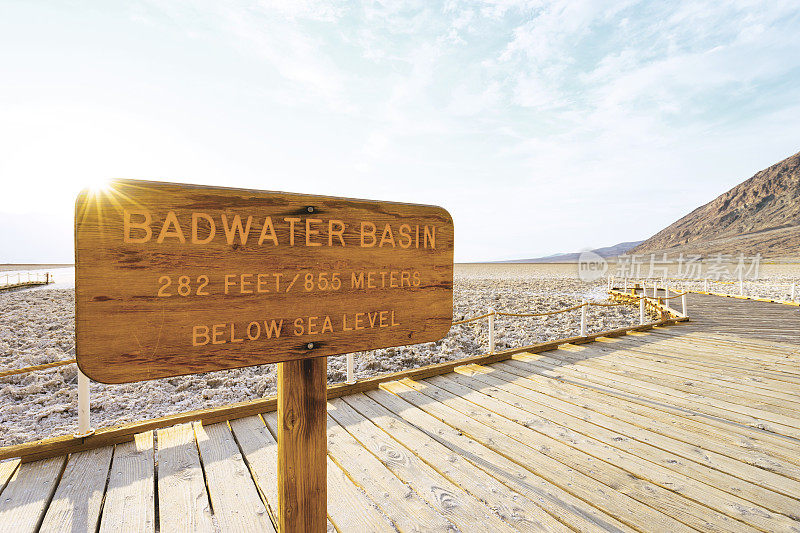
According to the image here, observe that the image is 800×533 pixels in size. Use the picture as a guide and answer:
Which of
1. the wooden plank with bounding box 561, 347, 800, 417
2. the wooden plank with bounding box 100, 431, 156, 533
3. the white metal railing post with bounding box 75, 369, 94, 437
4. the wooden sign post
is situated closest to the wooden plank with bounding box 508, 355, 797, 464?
the wooden plank with bounding box 561, 347, 800, 417

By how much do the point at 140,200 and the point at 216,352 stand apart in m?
0.56

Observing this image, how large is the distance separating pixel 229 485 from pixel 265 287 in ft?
6.82

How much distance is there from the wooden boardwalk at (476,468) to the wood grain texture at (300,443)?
91 cm

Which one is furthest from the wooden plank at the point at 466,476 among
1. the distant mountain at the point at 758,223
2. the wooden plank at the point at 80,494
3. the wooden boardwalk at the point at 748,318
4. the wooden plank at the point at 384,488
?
the distant mountain at the point at 758,223

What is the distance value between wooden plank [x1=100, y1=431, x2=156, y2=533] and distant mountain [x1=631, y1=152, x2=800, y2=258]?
16404cm

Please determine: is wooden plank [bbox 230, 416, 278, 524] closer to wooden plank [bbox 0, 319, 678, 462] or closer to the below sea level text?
wooden plank [bbox 0, 319, 678, 462]

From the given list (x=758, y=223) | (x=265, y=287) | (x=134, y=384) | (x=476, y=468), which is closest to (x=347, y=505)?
(x=476, y=468)

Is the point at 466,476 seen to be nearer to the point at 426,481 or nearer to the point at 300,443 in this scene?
the point at 426,481

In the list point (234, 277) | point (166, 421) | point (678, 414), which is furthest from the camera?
point (678, 414)

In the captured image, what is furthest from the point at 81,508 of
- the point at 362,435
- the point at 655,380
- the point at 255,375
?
the point at 655,380

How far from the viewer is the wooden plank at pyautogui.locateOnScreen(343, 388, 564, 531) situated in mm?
2373

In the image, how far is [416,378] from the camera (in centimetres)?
495

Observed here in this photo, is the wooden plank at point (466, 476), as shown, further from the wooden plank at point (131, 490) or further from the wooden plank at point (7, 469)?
the wooden plank at point (7, 469)

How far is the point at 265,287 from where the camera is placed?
55.2 inches
